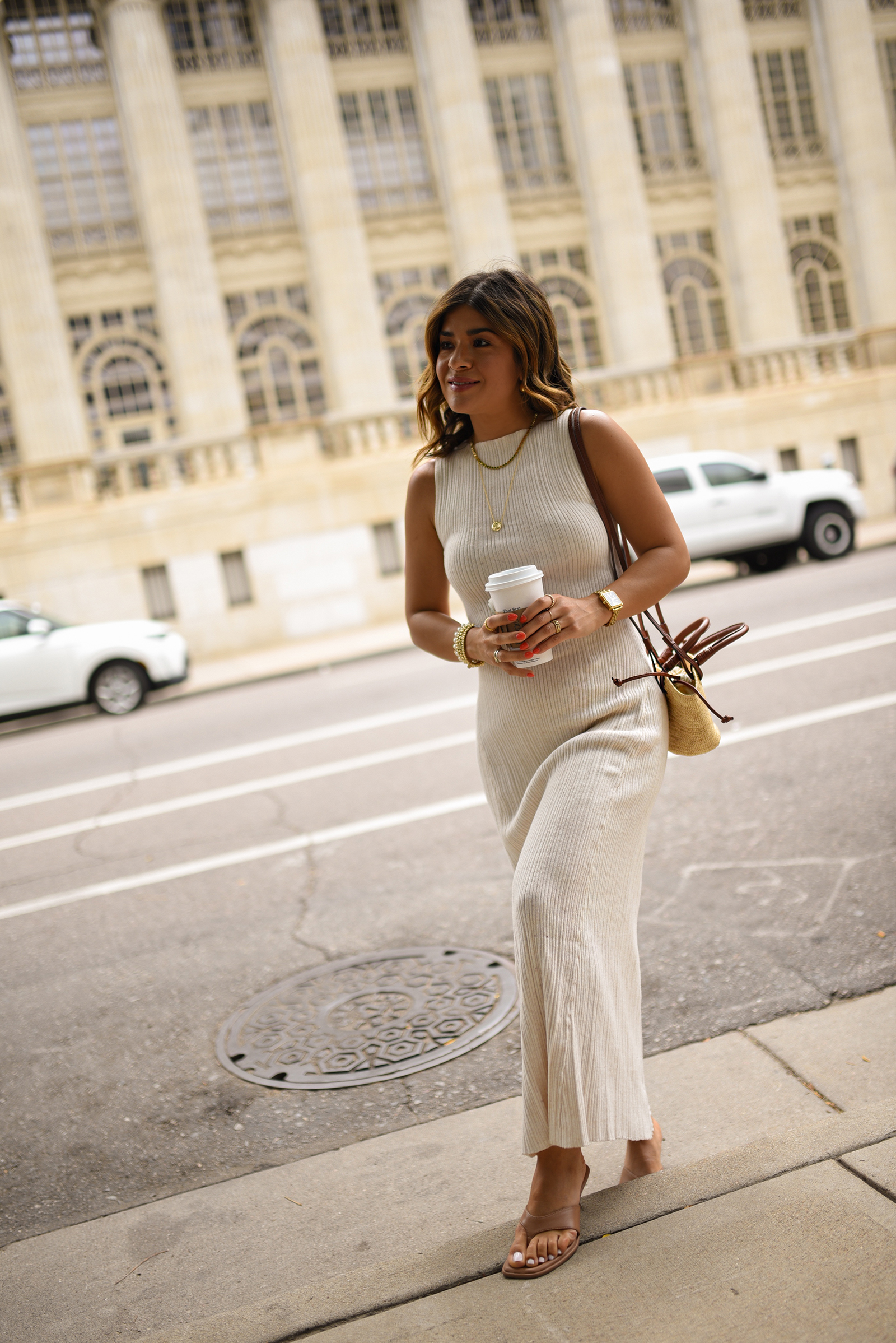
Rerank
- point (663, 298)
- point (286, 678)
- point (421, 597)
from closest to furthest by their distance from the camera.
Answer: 1. point (421, 597)
2. point (286, 678)
3. point (663, 298)

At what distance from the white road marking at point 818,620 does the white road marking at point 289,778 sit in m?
1.39

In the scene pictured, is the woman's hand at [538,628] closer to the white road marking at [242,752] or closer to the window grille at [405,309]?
the white road marking at [242,752]

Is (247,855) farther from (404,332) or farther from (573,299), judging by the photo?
(573,299)

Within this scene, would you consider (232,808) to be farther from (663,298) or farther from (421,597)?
(663,298)

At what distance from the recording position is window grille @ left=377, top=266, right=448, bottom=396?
26.3 meters

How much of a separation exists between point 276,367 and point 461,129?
22.4 ft

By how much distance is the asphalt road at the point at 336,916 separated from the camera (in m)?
3.49

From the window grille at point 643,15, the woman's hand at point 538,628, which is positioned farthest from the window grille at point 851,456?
the woman's hand at point 538,628

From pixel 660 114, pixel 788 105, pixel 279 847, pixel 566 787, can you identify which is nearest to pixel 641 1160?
pixel 566 787

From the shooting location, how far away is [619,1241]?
91.7 inches

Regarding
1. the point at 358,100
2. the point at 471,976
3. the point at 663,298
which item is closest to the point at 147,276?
the point at 358,100

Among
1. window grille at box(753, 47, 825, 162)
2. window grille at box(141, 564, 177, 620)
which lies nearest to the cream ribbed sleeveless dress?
window grille at box(141, 564, 177, 620)

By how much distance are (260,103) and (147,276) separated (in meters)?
4.87

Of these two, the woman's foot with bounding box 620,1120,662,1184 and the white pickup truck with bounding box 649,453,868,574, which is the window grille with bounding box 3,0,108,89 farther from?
the woman's foot with bounding box 620,1120,662,1184
